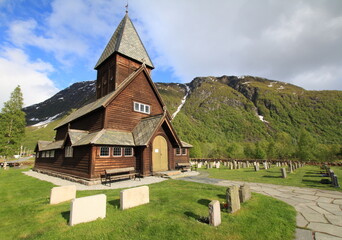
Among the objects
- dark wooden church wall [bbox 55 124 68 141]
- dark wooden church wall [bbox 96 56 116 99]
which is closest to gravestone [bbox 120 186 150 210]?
dark wooden church wall [bbox 96 56 116 99]

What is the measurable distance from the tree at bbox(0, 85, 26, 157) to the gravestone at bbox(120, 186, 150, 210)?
40.1m

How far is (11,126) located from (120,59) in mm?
31780

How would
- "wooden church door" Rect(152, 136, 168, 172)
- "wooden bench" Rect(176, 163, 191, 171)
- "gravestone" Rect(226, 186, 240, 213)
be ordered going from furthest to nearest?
"wooden bench" Rect(176, 163, 191, 171), "wooden church door" Rect(152, 136, 168, 172), "gravestone" Rect(226, 186, 240, 213)

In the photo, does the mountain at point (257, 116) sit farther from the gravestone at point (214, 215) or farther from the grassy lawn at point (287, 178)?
the gravestone at point (214, 215)

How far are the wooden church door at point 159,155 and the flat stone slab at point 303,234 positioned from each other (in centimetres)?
1361

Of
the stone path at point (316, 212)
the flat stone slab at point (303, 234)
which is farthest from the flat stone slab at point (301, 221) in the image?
the flat stone slab at point (303, 234)

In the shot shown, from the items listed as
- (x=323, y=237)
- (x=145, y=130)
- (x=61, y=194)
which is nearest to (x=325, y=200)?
(x=323, y=237)

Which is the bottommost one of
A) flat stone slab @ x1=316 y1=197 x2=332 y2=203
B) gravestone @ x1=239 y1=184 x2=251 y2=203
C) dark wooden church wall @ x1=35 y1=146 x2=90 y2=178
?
flat stone slab @ x1=316 y1=197 x2=332 y2=203

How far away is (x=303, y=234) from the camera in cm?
514

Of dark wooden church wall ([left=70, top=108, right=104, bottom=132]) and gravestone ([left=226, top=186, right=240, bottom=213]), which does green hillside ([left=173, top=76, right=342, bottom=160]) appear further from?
gravestone ([left=226, top=186, right=240, bottom=213])

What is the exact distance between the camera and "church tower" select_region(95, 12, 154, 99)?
21.2 m

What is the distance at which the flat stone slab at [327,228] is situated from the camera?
16.8 feet

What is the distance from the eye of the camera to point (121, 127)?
59.8ft

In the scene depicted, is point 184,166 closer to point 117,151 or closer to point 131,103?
point 117,151
